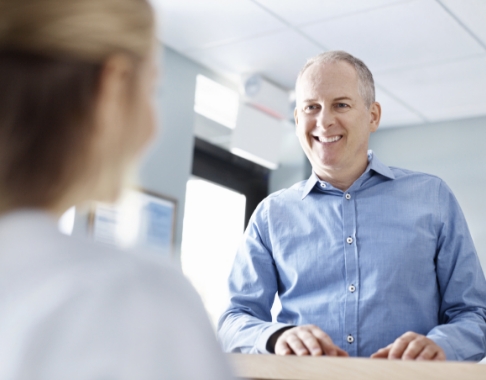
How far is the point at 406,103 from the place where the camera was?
4.30 m

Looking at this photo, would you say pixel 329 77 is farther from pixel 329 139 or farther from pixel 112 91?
pixel 112 91

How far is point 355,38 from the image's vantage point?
11.2 feet

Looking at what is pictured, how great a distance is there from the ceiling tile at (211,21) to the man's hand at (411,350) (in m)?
2.35

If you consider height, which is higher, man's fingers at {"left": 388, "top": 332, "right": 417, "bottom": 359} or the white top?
the white top

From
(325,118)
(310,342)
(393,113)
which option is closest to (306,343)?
(310,342)

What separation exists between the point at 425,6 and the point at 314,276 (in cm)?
202

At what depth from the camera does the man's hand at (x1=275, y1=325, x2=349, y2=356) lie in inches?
41.1

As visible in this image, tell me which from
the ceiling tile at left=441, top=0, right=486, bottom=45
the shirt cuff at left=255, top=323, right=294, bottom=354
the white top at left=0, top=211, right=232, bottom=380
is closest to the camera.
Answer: the white top at left=0, top=211, right=232, bottom=380

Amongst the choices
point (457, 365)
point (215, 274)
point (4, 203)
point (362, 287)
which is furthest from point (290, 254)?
point (215, 274)

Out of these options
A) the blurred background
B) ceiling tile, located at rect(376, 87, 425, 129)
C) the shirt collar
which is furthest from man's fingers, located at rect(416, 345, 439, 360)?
ceiling tile, located at rect(376, 87, 425, 129)

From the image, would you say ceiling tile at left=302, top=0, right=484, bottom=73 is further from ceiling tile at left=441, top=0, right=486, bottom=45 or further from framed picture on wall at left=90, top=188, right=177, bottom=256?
framed picture on wall at left=90, top=188, right=177, bottom=256

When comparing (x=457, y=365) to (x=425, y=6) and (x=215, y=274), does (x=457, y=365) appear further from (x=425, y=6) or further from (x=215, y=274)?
(x=215, y=274)

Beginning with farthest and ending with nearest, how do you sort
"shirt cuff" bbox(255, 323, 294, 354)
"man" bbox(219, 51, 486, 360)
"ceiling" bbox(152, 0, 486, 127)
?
"ceiling" bbox(152, 0, 486, 127) → "man" bbox(219, 51, 486, 360) → "shirt cuff" bbox(255, 323, 294, 354)

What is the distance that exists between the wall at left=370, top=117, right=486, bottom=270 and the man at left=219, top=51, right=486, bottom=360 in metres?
3.03
